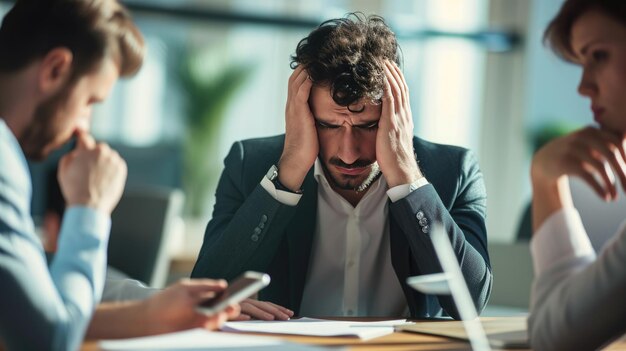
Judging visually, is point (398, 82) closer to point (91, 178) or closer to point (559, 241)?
point (559, 241)

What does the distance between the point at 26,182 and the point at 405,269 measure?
1.05 meters

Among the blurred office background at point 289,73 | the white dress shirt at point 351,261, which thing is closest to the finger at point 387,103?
the white dress shirt at point 351,261

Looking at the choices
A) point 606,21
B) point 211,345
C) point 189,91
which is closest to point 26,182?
point 211,345

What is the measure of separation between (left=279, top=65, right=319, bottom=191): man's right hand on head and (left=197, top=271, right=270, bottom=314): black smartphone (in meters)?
0.74

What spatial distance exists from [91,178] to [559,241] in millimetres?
606

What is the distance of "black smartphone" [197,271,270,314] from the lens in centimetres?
108

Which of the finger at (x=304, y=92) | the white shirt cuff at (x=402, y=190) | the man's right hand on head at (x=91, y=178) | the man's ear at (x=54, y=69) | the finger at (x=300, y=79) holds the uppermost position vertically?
the man's ear at (x=54, y=69)

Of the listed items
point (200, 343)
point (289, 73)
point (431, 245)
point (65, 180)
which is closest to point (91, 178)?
point (65, 180)

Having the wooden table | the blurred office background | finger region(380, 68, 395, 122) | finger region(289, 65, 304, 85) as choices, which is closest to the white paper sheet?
the wooden table

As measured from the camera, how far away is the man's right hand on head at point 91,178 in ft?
3.52

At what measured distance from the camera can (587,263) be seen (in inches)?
42.7

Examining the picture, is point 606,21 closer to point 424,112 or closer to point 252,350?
point 252,350

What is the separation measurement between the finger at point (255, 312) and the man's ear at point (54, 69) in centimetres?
60

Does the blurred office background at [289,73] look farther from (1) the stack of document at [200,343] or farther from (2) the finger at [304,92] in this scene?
(1) the stack of document at [200,343]
